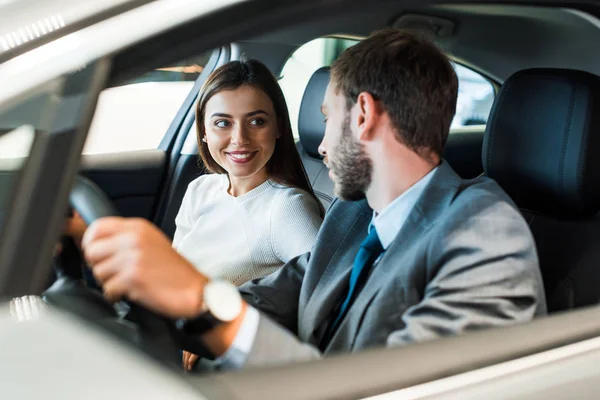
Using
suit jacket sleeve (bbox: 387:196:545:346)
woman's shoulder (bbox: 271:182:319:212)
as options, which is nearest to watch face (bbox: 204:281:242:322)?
suit jacket sleeve (bbox: 387:196:545:346)

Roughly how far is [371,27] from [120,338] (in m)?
1.65

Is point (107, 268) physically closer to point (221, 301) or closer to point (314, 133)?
point (221, 301)

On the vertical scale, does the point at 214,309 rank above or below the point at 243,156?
above

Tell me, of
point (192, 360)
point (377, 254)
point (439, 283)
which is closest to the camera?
point (192, 360)

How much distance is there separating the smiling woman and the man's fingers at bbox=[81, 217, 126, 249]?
98 cm

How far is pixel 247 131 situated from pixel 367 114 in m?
0.81

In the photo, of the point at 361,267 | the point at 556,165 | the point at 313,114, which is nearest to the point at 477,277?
the point at 361,267

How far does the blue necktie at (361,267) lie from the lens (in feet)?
4.81

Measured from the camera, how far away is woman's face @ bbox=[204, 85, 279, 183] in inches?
87.9

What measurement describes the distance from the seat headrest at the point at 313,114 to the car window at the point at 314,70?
4cm

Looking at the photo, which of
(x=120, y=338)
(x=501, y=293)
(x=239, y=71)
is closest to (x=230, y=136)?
(x=239, y=71)

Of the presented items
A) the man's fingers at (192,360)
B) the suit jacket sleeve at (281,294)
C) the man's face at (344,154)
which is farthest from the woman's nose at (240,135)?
the man's fingers at (192,360)

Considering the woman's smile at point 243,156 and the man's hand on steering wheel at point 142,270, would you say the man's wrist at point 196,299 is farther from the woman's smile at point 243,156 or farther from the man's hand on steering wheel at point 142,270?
the woman's smile at point 243,156

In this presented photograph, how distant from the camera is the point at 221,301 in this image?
3.44 ft
